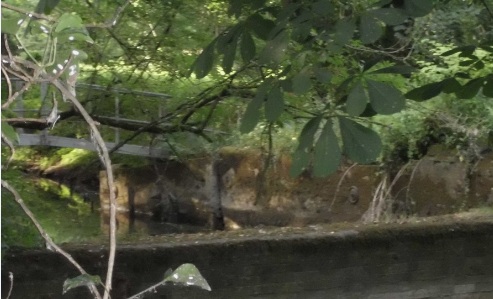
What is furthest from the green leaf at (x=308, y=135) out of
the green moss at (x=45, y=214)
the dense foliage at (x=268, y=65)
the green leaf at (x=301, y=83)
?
the green moss at (x=45, y=214)

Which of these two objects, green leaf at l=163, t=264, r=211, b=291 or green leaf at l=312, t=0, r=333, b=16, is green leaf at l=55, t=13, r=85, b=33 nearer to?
green leaf at l=163, t=264, r=211, b=291

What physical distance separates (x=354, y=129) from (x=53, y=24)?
125 cm

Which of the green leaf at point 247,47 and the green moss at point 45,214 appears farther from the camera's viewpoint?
the green moss at point 45,214

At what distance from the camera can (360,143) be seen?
244 centimetres

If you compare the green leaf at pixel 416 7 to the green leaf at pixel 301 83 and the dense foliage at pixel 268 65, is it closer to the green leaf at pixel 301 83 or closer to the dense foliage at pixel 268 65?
the dense foliage at pixel 268 65

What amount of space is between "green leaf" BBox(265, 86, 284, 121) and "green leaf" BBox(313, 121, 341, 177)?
1.02 feet

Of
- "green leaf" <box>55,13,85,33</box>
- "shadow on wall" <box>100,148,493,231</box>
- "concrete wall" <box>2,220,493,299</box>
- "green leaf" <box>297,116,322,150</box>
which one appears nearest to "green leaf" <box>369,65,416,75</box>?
"green leaf" <box>297,116,322,150</box>

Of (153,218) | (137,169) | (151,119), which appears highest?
(151,119)

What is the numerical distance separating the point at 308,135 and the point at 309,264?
2488 millimetres

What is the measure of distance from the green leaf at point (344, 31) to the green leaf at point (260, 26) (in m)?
0.50

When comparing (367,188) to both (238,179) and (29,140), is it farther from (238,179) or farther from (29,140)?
(29,140)

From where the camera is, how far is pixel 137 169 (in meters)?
13.5

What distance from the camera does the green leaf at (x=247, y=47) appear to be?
3.13m

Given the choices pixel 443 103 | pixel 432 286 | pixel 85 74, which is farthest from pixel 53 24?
pixel 443 103
